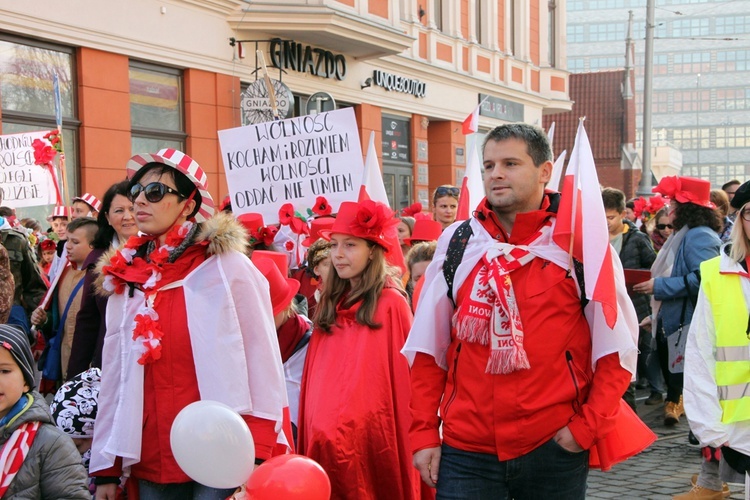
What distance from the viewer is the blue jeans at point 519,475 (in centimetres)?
313

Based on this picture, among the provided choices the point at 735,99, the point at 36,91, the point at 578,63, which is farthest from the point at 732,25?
the point at 36,91

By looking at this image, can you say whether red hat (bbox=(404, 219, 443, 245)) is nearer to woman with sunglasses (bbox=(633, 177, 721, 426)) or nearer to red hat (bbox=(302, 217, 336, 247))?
red hat (bbox=(302, 217, 336, 247))

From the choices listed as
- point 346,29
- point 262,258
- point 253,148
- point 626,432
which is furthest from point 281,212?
point 346,29

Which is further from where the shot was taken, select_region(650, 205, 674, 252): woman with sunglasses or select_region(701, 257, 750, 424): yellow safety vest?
select_region(650, 205, 674, 252): woman with sunglasses

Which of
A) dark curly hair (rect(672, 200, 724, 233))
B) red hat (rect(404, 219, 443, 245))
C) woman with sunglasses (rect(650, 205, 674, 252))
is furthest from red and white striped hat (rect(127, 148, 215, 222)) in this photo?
woman with sunglasses (rect(650, 205, 674, 252))

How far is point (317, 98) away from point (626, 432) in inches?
416

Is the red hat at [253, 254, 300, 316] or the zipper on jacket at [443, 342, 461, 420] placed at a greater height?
the red hat at [253, 254, 300, 316]

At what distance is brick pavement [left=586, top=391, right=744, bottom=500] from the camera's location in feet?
20.1

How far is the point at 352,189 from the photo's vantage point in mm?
7785

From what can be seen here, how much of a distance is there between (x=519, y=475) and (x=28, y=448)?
5.66 feet

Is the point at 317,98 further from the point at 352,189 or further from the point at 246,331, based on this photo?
the point at 246,331

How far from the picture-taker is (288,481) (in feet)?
9.10

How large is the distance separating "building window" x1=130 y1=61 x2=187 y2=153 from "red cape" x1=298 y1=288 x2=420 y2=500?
9.78m

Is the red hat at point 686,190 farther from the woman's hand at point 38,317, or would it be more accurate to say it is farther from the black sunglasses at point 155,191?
the black sunglasses at point 155,191
